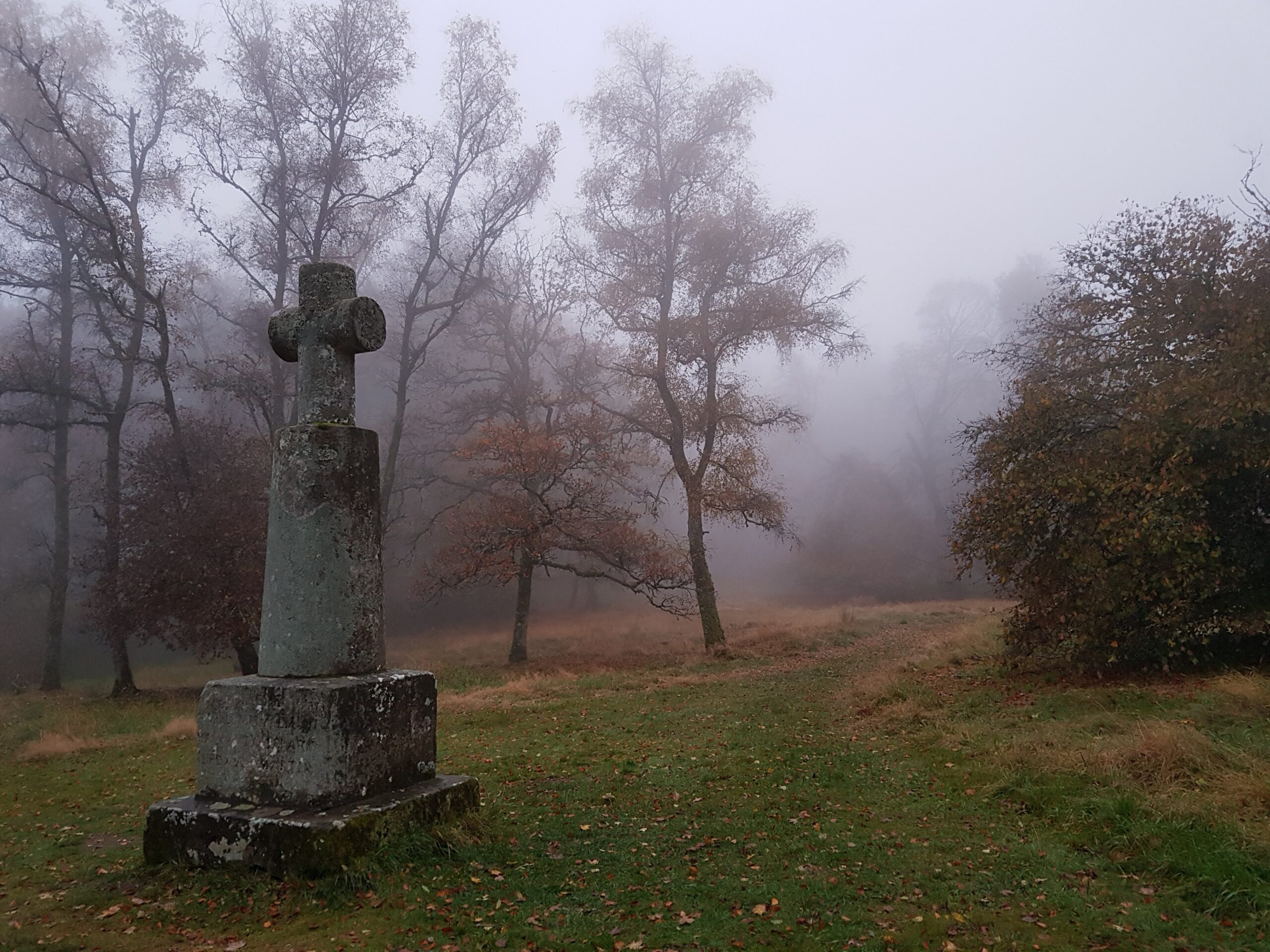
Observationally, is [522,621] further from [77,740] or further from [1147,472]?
[1147,472]

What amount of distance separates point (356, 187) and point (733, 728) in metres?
20.0

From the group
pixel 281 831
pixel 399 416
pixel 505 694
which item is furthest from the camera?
pixel 399 416

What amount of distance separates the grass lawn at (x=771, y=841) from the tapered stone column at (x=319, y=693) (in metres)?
0.24

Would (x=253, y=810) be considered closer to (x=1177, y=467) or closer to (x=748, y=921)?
(x=748, y=921)

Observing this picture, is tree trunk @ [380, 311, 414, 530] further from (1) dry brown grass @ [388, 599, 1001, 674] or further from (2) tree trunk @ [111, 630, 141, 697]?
(2) tree trunk @ [111, 630, 141, 697]

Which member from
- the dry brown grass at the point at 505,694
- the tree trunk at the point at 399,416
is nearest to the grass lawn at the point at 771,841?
the dry brown grass at the point at 505,694

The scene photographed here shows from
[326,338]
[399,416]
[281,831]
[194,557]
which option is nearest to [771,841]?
[281,831]

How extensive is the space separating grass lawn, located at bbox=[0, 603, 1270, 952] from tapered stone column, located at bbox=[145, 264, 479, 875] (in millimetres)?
243

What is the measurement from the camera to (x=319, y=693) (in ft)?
17.4

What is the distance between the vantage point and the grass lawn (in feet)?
14.5

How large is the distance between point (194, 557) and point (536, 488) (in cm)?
934

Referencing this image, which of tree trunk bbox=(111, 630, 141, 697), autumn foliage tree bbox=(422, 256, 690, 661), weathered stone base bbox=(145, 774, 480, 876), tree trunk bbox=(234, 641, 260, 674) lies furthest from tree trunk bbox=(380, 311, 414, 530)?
weathered stone base bbox=(145, 774, 480, 876)

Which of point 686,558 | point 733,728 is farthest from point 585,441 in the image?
point 733,728

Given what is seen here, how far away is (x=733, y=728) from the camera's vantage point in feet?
33.9
